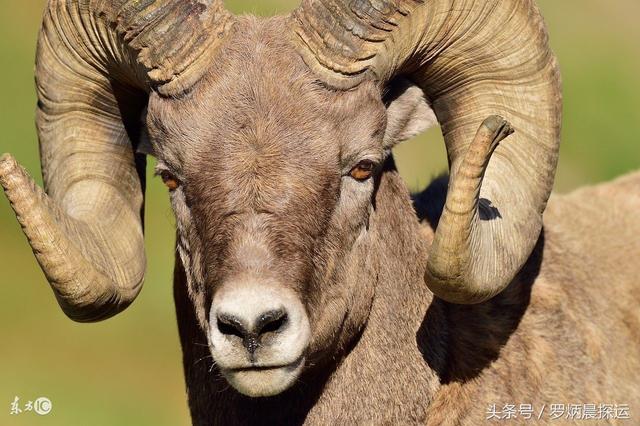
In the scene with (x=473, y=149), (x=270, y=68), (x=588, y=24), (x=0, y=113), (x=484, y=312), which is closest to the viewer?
(x=473, y=149)

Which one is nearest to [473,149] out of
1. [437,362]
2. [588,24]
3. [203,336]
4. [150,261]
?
[437,362]

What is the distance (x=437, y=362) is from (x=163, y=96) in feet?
8.34

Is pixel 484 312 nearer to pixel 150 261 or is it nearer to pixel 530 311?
pixel 530 311

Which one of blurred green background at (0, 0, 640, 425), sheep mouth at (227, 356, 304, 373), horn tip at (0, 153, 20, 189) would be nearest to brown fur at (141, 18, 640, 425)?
sheep mouth at (227, 356, 304, 373)

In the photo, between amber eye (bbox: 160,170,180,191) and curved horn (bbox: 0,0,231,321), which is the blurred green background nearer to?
curved horn (bbox: 0,0,231,321)

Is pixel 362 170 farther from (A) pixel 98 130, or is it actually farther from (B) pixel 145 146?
(A) pixel 98 130

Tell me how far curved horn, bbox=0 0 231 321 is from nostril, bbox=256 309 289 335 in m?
1.59

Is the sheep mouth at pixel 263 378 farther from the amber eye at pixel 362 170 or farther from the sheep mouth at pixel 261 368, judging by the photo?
the amber eye at pixel 362 170

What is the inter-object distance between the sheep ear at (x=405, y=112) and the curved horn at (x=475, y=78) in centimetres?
7

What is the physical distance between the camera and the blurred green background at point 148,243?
18.2 metres

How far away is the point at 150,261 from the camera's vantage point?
22.3 m

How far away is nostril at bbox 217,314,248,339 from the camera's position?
6.29 meters

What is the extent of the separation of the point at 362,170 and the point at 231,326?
141 cm

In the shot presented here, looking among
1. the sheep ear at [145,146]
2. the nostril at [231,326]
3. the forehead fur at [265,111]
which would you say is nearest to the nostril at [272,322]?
the nostril at [231,326]
